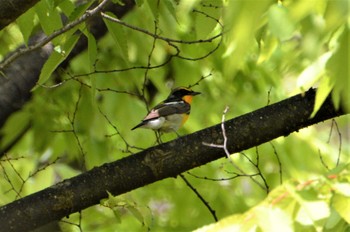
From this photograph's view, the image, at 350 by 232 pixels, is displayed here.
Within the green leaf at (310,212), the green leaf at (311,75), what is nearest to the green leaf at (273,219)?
the green leaf at (310,212)

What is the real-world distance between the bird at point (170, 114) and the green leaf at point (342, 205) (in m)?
2.19

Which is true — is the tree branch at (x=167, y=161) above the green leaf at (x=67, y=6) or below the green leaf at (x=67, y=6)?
below

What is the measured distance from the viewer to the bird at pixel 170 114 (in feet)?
15.0

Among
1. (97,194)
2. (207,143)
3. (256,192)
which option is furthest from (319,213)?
(256,192)

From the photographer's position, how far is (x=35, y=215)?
296cm

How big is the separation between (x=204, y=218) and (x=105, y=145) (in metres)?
0.94

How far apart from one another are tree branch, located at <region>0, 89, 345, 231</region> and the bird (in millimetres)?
1395

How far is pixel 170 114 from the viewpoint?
15.5ft

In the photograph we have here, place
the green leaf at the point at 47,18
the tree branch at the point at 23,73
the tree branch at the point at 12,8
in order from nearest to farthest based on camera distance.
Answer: the tree branch at the point at 12,8 → the green leaf at the point at 47,18 → the tree branch at the point at 23,73

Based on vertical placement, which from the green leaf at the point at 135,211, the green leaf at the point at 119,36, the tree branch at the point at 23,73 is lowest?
the green leaf at the point at 135,211

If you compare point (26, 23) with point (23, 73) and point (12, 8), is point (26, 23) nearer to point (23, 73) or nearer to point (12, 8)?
point (12, 8)

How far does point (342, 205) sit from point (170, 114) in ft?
8.11

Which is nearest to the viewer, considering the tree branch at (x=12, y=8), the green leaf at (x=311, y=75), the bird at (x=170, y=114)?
the green leaf at (x=311, y=75)

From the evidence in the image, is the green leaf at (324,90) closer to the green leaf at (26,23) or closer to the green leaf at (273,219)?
the green leaf at (273,219)
